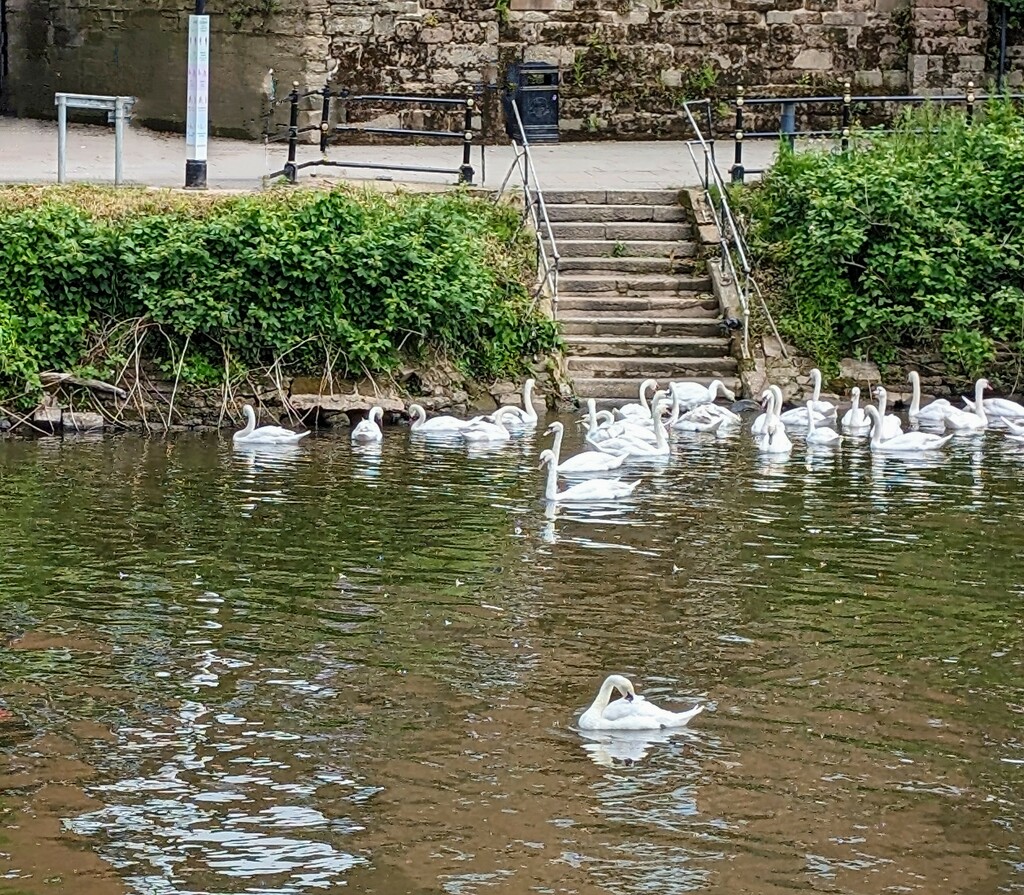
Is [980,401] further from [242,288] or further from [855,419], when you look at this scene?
[242,288]

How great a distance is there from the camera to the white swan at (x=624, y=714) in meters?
9.14

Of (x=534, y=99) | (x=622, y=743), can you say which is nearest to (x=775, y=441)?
(x=622, y=743)

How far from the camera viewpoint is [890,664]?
33.9ft

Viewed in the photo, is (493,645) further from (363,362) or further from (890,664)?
(363,362)

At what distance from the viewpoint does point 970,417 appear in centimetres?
1805

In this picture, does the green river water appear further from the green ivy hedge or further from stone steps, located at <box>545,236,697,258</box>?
stone steps, located at <box>545,236,697,258</box>

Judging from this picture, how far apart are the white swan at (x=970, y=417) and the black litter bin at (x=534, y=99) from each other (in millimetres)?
8745

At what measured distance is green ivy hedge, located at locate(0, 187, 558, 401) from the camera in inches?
712

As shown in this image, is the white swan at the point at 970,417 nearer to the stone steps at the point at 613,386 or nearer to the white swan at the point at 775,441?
the white swan at the point at 775,441

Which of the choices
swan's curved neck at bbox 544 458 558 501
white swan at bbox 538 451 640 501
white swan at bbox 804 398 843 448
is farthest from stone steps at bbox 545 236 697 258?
swan's curved neck at bbox 544 458 558 501

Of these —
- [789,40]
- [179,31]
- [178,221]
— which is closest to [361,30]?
[179,31]

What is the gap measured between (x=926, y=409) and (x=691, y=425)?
7.84 feet

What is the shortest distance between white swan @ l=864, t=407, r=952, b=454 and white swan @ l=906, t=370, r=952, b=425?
1.20m

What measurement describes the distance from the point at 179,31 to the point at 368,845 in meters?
20.5
